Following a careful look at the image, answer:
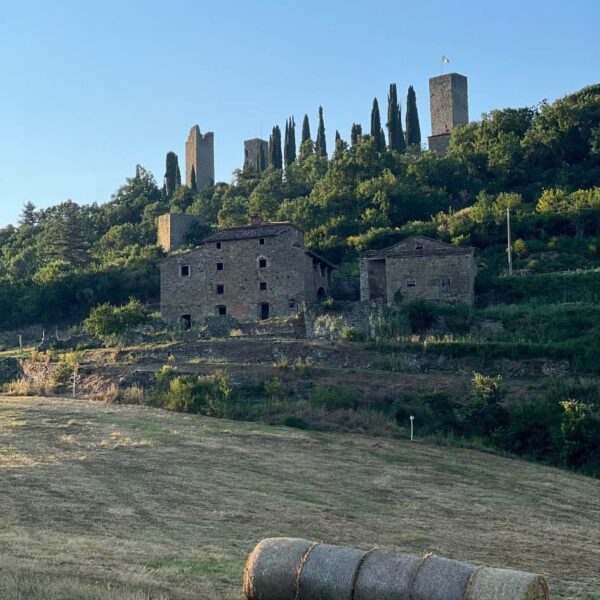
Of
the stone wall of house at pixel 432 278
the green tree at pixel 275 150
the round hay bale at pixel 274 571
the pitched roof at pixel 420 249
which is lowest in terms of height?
the round hay bale at pixel 274 571

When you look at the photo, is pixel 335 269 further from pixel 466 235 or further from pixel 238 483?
pixel 238 483

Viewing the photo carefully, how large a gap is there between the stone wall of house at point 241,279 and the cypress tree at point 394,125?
134 feet

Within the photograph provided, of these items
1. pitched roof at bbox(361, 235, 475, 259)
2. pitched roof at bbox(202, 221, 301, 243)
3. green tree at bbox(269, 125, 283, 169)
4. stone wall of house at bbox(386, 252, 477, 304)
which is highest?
green tree at bbox(269, 125, 283, 169)

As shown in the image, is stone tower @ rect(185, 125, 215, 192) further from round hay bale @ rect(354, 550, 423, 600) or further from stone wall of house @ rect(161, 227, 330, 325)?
round hay bale @ rect(354, 550, 423, 600)

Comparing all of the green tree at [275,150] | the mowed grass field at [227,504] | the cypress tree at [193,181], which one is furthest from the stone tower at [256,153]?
the mowed grass field at [227,504]

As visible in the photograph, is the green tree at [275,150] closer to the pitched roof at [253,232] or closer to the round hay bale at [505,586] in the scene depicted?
the pitched roof at [253,232]

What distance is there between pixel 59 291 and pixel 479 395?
127 ft

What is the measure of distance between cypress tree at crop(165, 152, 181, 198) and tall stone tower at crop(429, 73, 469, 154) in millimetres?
31578

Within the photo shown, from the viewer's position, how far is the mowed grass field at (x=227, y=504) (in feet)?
39.3

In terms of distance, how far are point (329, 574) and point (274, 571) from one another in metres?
0.70

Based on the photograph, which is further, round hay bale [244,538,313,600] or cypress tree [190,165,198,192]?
cypress tree [190,165,198,192]

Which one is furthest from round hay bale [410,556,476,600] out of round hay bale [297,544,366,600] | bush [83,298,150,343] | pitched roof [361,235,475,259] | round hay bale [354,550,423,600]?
pitched roof [361,235,475,259]

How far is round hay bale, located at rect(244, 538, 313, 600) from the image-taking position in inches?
411

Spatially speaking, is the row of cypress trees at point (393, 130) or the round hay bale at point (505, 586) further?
the row of cypress trees at point (393, 130)
